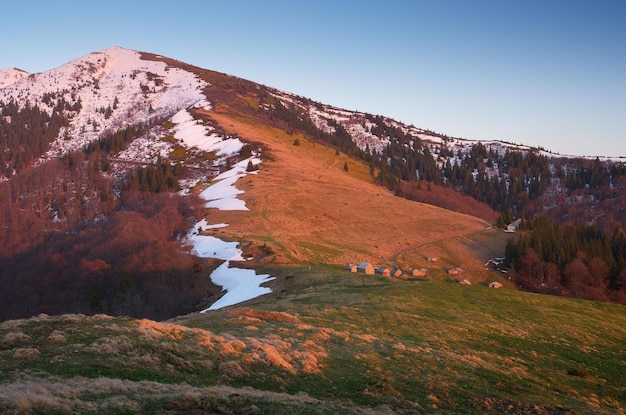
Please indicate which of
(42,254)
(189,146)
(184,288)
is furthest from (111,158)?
(184,288)

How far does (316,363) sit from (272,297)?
2549cm

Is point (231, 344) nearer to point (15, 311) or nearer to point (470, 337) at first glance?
point (470, 337)

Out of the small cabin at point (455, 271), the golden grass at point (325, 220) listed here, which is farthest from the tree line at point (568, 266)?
the golden grass at point (325, 220)

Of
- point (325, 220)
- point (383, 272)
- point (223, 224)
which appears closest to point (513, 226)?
point (325, 220)

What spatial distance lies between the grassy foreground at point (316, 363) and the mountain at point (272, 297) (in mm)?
121

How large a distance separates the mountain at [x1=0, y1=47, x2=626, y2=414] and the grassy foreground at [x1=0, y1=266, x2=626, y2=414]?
0.12 meters

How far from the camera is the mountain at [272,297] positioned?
17625 mm

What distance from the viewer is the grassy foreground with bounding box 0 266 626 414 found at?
14.4 meters

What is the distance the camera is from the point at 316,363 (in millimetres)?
21797

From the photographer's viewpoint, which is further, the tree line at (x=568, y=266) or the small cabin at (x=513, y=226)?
the small cabin at (x=513, y=226)

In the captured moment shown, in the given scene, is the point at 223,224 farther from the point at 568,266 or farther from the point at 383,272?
the point at 568,266

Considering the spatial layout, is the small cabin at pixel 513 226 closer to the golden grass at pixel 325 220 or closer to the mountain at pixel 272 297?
the mountain at pixel 272 297

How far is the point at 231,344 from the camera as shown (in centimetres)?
2208

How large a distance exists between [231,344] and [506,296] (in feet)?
114
